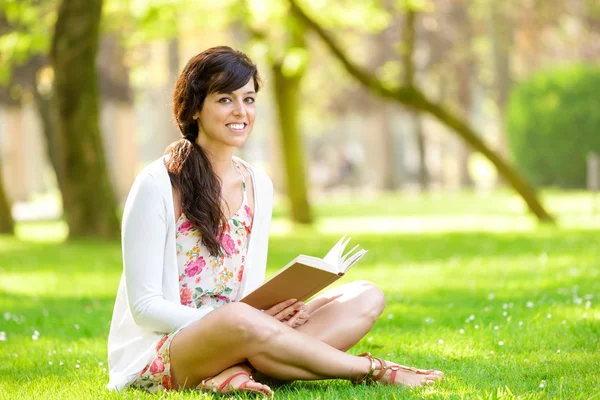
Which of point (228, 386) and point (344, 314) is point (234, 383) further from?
point (344, 314)

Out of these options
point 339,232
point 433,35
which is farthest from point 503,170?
point 433,35

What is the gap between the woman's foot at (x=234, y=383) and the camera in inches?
203

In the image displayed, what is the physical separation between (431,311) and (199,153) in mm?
3575

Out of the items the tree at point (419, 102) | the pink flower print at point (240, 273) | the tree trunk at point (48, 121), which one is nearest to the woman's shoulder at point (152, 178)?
the pink flower print at point (240, 273)

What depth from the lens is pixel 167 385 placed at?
5375 mm

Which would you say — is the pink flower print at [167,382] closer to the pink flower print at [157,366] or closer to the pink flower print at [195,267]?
the pink flower print at [157,366]

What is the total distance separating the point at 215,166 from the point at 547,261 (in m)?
7.28

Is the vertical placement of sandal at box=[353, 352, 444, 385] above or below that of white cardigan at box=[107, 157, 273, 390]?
below

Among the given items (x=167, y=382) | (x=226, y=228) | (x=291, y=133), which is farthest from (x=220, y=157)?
(x=291, y=133)

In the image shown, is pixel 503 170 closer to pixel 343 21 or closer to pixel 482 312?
pixel 343 21

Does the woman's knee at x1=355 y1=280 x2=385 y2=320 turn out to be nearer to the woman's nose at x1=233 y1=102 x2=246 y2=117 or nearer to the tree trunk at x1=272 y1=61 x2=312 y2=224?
the woman's nose at x1=233 y1=102 x2=246 y2=117

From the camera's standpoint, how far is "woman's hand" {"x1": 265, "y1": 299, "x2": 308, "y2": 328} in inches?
214

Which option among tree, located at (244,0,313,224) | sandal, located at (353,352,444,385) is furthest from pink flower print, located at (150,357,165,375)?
tree, located at (244,0,313,224)

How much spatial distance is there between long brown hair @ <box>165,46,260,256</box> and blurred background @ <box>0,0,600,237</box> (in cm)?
55
